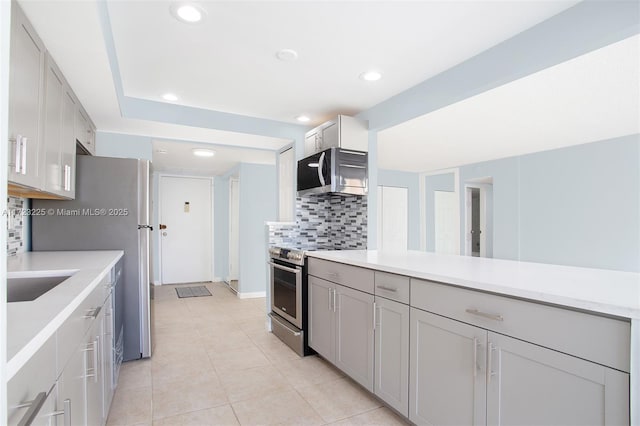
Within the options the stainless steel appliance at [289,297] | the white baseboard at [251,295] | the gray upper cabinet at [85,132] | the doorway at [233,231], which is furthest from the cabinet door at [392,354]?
the doorway at [233,231]

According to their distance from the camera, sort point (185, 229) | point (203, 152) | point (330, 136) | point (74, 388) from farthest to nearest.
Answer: point (185, 229), point (203, 152), point (330, 136), point (74, 388)

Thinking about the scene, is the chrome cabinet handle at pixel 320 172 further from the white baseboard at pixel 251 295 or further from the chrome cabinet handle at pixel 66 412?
the white baseboard at pixel 251 295

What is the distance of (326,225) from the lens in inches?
154

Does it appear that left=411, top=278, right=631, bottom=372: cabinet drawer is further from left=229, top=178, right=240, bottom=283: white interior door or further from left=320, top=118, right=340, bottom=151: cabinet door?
left=229, top=178, right=240, bottom=283: white interior door

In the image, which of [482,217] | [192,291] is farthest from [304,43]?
[482,217]

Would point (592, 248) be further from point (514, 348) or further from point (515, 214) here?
point (514, 348)

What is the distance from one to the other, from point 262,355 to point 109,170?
1.98 meters

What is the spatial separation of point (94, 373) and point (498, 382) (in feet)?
5.53

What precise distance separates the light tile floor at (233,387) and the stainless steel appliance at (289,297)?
0.11m

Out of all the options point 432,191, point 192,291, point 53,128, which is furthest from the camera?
point 432,191

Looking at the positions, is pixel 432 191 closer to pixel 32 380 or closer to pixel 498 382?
pixel 498 382

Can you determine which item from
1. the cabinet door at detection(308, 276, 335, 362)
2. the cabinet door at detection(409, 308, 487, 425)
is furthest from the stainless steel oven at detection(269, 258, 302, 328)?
the cabinet door at detection(409, 308, 487, 425)

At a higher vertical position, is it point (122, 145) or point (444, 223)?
point (122, 145)

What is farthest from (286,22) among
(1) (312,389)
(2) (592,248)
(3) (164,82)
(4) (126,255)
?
(2) (592,248)
